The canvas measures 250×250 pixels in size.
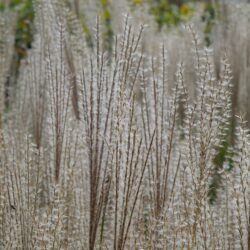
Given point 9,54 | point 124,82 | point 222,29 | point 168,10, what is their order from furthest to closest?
point 168,10 < point 222,29 < point 9,54 < point 124,82

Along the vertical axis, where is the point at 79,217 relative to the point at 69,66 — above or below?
below

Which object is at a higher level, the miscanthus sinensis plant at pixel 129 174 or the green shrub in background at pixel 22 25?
the green shrub in background at pixel 22 25

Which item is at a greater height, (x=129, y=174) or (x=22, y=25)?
(x=22, y=25)

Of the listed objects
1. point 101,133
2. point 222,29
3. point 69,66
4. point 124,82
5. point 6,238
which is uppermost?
point 222,29

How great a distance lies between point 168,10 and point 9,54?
3220 mm

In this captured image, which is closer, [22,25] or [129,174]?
[129,174]

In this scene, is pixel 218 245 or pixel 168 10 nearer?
pixel 218 245

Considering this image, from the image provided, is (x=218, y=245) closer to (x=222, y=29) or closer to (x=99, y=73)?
(x=99, y=73)

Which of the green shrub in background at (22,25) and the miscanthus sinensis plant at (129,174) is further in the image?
the green shrub in background at (22,25)

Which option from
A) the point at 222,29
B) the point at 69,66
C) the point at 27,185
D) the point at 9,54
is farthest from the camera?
the point at 222,29

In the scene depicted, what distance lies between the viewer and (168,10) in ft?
21.3

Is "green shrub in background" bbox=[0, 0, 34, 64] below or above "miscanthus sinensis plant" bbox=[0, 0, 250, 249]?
above

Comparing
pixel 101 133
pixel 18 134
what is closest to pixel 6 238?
pixel 101 133

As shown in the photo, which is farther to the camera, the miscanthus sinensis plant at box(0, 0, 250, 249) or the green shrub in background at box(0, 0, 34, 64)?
the green shrub in background at box(0, 0, 34, 64)
